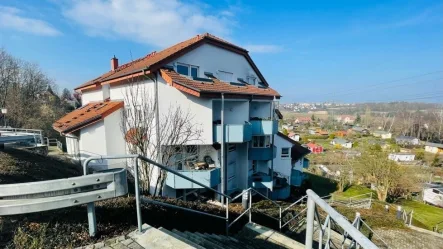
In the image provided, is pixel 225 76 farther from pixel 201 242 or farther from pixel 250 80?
pixel 201 242

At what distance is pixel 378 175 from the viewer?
27.0 metres

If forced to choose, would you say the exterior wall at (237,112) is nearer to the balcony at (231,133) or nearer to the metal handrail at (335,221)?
the balcony at (231,133)

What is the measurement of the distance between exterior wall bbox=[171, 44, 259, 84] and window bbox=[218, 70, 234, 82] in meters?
0.23

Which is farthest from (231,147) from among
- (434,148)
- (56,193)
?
(434,148)

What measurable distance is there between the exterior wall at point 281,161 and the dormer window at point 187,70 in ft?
33.5

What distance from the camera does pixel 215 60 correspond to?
1545cm

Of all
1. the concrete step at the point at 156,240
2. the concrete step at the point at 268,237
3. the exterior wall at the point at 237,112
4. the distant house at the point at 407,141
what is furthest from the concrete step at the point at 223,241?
the distant house at the point at 407,141

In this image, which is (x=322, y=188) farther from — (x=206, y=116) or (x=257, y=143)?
(x=206, y=116)

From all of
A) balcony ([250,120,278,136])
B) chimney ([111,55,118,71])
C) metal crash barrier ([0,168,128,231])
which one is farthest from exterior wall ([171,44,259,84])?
→ chimney ([111,55,118,71])

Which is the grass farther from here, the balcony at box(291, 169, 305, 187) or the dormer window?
the dormer window

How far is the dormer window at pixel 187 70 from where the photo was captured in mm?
13281

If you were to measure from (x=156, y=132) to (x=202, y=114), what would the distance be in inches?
101

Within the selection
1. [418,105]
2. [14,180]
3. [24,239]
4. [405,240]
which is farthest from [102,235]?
[418,105]

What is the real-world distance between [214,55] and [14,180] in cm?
1237
